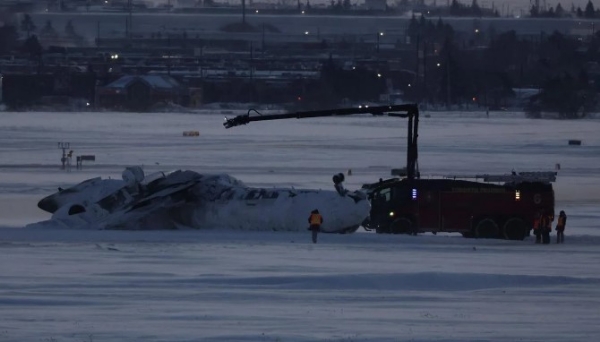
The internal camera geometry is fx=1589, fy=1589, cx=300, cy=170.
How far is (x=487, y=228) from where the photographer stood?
71.8 feet

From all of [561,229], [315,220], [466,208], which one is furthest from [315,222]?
[561,229]

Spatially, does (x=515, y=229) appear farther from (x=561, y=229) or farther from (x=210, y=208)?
(x=210, y=208)

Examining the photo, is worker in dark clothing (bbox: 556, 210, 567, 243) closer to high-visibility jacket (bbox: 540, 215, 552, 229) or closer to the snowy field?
high-visibility jacket (bbox: 540, 215, 552, 229)

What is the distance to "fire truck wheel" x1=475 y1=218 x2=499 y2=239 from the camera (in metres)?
21.8

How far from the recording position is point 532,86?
101 m

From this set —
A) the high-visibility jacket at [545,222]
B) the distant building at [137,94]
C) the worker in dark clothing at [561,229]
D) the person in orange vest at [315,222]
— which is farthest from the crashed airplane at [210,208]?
the distant building at [137,94]

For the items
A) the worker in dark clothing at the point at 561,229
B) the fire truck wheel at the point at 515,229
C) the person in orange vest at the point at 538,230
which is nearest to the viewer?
the worker in dark clothing at the point at 561,229

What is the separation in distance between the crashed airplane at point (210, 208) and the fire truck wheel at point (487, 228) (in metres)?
1.57

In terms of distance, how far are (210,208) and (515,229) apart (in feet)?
14.0

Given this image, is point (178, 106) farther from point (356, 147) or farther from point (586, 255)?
point (586, 255)

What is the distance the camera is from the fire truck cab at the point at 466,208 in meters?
21.9

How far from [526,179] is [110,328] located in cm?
1253

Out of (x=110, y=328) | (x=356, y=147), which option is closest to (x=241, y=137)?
(x=356, y=147)

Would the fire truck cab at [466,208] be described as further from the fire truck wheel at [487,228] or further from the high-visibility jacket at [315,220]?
the high-visibility jacket at [315,220]
